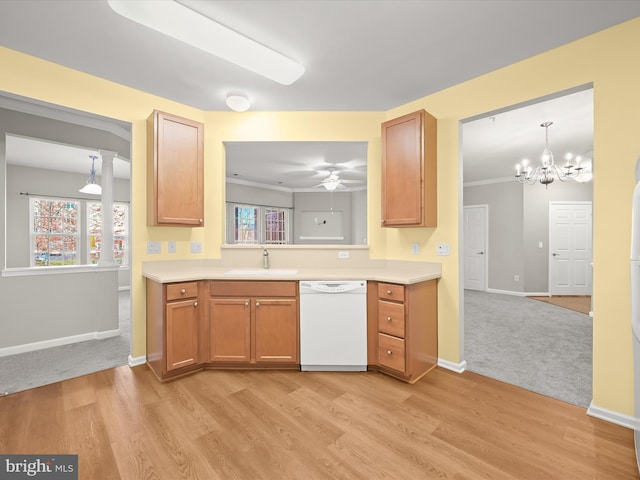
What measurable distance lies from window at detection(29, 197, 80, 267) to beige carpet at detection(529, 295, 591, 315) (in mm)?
9691

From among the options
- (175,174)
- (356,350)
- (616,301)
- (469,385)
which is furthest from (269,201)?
(616,301)

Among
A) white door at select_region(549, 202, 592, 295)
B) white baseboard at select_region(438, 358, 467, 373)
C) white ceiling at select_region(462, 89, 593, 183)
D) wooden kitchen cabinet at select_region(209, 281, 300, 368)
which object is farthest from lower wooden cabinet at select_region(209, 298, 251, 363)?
white door at select_region(549, 202, 592, 295)

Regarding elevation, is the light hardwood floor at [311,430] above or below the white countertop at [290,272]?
below

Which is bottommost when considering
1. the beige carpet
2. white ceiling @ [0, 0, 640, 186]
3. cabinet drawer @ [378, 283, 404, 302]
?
the beige carpet

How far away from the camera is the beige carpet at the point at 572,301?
5078 mm

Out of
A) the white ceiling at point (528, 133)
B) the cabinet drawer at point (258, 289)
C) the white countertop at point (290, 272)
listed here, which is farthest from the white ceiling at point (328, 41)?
the cabinet drawer at point (258, 289)

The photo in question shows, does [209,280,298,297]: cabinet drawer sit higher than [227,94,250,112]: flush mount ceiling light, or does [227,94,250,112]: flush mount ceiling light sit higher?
[227,94,250,112]: flush mount ceiling light

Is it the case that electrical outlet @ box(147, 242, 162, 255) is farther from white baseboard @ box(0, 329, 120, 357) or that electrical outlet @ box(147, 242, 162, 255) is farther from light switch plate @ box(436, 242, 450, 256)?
light switch plate @ box(436, 242, 450, 256)

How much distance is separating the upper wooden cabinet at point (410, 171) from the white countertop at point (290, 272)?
0.46 m

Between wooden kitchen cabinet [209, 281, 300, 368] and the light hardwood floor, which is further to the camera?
wooden kitchen cabinet [209, 281, 300, 368]

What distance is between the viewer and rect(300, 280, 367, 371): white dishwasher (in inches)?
103

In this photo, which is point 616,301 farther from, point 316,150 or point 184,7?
point 316,150

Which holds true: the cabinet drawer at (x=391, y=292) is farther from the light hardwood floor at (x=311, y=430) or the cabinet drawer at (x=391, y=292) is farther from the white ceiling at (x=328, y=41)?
the white ceiling at (x=328, y=41)

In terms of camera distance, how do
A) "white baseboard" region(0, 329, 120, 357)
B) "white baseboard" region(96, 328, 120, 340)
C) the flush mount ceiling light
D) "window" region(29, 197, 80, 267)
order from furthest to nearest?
"window" region(29, 197, 80, 267)
"white baseboard" region(96, 328, 120, 340)
"white baseboard" region(0, 329, 120, 357)
the flush mount ceiling light
